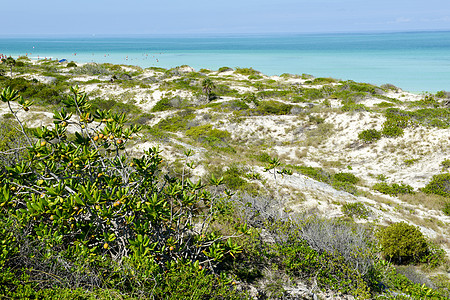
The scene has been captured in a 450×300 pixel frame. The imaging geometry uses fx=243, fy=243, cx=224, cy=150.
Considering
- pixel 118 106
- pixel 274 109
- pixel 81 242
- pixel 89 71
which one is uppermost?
pixel 89 71

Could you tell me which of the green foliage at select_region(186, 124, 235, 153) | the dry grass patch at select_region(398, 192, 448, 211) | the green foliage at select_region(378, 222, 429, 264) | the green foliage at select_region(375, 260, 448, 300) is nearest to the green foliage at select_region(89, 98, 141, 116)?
the green foliage at select_region(186, 124, 235, 153)

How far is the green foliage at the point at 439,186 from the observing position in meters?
15.4

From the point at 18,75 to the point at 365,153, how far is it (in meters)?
55.5

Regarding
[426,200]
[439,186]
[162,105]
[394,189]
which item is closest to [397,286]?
[426,200]

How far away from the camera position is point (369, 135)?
22891mm

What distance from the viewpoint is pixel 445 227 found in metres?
12.0

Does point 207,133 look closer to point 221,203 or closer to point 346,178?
point 346,178

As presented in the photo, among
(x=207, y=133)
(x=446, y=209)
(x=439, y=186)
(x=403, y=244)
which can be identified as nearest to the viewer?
(x=403, y=244)

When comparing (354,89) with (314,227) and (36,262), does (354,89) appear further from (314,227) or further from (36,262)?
(36,262)

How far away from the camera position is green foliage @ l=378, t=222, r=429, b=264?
9164mm

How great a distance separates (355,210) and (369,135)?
46.3 feet

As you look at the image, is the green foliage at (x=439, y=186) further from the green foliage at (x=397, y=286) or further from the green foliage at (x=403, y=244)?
the green foliage at (x=397, y=286)

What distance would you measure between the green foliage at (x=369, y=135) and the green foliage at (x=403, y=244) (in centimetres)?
1489

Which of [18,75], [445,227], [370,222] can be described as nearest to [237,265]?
[370,222]
